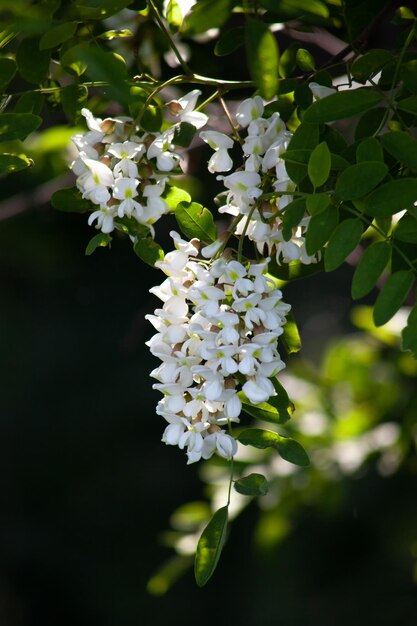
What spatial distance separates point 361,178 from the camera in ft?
2.00

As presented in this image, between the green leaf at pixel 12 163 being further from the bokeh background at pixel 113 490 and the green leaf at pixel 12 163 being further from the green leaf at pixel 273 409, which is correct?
the bokeh background at pixel 113 490

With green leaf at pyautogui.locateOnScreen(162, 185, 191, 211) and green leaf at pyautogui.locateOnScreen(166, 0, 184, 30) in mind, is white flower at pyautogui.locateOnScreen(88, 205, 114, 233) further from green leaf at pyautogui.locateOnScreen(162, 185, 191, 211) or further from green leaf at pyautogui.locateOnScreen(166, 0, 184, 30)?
green leaf at pyautogui.locateOnScreen(166, 0, 184, 30)

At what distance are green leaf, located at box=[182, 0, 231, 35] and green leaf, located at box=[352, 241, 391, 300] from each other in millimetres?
195

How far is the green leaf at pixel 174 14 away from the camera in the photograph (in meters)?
0.73

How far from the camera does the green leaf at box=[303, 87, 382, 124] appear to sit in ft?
1.97

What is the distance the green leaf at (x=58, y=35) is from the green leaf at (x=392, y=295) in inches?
11.1

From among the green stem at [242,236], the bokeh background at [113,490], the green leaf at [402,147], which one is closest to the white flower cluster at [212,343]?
the green stem at [242,236]

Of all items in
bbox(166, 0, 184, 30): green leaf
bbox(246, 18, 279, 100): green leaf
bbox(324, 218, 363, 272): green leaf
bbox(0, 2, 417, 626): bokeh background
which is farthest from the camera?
bbox(0, 2, 417, 626): bokeh background

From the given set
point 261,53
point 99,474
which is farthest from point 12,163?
point 99,474

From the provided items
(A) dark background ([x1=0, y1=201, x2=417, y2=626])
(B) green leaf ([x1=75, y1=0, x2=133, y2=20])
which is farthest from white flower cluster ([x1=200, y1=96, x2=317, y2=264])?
(A) dark background ([x1=0, y1=201, x2=417, y2=626])

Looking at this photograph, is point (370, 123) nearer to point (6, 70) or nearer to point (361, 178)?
point (361, 178)

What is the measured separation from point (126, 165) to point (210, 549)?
0.28m

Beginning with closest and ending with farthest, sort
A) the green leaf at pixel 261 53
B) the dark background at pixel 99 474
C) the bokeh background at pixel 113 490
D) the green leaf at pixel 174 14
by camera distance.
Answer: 1. the green leaf at pixel 261 53
2. the green leaf at pixel 174 14
3. the bokeh background at pixel 113 490
4. the dark background at pixel 99 474

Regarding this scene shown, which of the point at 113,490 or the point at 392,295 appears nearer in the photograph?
the point at 392,295
